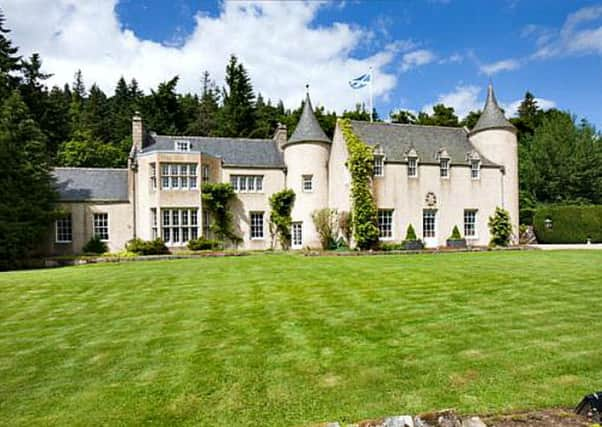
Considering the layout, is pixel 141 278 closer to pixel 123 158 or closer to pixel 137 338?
pixel 137 338

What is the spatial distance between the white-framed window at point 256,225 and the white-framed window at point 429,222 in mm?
11309

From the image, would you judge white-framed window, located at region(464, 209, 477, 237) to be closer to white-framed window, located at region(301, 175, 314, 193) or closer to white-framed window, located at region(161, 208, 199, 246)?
white-framed window, located at region(301, 175, 314, 193)

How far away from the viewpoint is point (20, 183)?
70.9 feet

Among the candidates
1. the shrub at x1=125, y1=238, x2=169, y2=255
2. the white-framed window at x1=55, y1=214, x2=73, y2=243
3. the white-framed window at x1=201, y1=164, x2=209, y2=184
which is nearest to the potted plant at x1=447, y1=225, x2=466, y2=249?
the white-framed window at x1=201, y1=164, x2=209, y2=184

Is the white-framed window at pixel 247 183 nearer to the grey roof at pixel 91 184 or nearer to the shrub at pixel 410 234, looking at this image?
the grey roof at pixel 91 184

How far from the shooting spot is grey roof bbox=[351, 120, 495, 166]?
26920 mm

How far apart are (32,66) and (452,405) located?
4634 cm

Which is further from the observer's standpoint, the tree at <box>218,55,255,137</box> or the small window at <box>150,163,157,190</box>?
the tree at <box>218,55,255,137</box>

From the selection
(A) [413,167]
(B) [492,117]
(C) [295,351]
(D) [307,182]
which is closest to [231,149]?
(D) [307,182]

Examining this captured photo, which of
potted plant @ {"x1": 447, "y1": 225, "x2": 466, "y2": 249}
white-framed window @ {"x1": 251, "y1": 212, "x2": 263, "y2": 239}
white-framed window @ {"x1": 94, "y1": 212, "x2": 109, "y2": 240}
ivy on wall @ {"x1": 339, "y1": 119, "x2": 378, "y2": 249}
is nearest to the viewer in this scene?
ivy on wall @ {"x1": 339, "y1": 119, "x2": 378, "y2": 249}

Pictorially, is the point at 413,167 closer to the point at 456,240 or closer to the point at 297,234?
the point at 456,240

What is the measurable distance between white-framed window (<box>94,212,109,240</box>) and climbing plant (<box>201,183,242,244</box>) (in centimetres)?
683

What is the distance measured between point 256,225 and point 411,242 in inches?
426

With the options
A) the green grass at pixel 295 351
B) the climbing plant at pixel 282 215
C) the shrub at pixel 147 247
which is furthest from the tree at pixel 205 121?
the green grass at pixel 295 351
